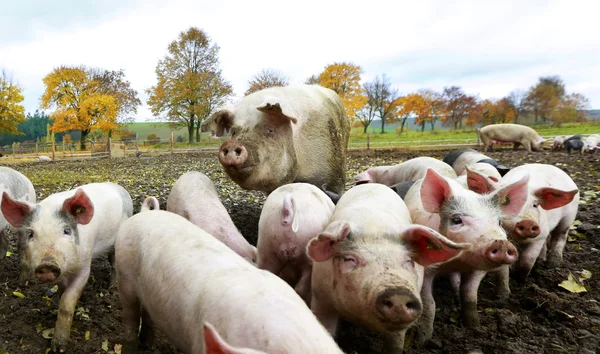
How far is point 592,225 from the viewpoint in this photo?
517 centimetres

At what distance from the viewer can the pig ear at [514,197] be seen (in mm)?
3031

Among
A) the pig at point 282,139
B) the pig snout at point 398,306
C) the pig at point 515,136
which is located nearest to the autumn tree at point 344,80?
the pig at point 515,136

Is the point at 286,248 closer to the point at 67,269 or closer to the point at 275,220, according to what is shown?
the point at 275,220

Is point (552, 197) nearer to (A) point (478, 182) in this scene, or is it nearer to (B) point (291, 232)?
(A) point (478, 182)

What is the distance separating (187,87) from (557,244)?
122 ft

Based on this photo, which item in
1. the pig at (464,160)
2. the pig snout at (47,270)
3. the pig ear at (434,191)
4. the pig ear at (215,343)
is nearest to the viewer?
the pig ear at (215,343)

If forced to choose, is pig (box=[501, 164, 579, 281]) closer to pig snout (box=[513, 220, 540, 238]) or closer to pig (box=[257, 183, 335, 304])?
pig snout (box=[513, 220, 540, 238])

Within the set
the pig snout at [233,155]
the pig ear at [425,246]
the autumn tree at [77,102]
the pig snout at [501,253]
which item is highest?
the autumn tree at [77,102]

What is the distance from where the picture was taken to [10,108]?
116 feet

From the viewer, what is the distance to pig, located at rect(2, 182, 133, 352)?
2889 mm

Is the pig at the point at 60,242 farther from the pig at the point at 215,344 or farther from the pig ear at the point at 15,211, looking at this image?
the pig at the point at 215,344

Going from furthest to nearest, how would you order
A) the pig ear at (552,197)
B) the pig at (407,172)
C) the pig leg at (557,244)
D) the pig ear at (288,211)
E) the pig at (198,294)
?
the pig at (407,172), the pig leg at (557,244), the pig ear at (552,197), the pig ear at (288,211), the pig at (198,294)

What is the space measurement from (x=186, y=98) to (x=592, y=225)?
3652cm

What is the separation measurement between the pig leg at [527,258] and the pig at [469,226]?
0.94m
